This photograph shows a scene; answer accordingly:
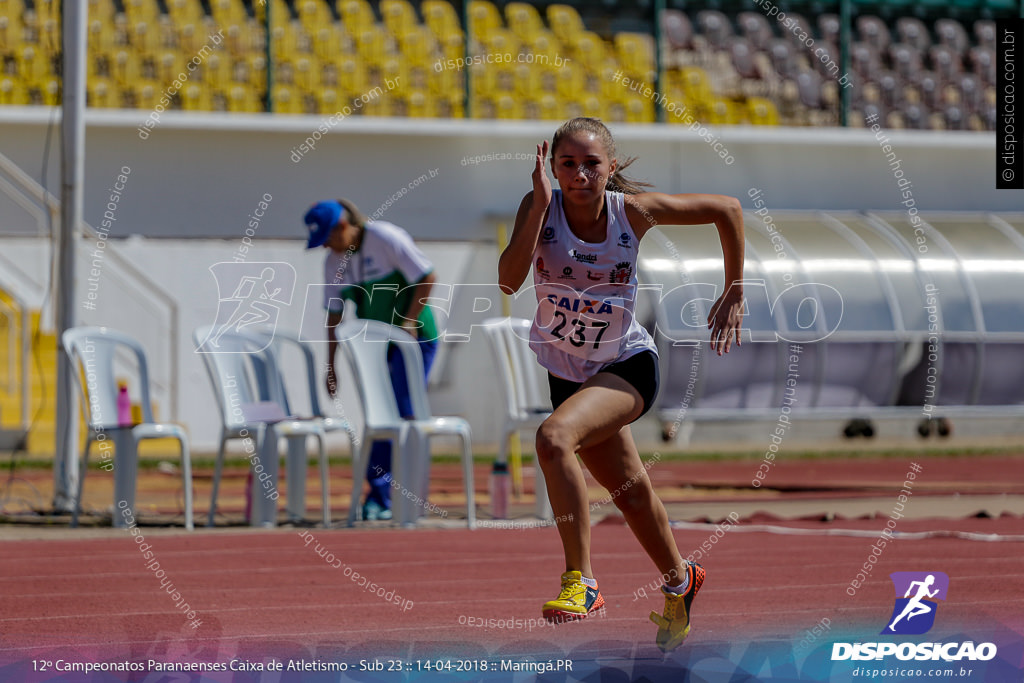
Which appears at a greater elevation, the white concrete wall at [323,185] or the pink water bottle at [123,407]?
the white concrete wall at [323,185]

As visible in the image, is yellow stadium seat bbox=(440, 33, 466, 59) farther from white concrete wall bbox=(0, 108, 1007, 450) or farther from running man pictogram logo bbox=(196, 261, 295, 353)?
running man pictogram logo bbox=(196, 261, 295, 353)

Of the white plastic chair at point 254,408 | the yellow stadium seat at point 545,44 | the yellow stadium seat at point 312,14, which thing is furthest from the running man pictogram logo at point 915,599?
the yellow stadium seat at point 312,14

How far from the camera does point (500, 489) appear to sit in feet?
32.8

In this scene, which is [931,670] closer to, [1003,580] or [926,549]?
[1003,580]

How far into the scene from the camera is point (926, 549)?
8.18 meters

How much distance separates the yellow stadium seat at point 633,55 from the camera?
872 inches

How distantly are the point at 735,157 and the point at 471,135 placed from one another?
3.97 meters

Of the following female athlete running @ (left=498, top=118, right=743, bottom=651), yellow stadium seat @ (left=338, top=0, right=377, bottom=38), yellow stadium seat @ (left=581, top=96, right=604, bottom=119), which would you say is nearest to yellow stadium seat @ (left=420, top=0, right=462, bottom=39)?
yellow stadium seat @ (left=338, top=0, right=377, bottom=38)

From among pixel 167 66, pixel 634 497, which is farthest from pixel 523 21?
pixel 634 497

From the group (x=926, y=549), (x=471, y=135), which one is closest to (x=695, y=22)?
(x=471, y=135)

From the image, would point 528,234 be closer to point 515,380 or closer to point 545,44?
point 515,380

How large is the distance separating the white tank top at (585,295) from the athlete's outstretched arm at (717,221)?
0.27 ft

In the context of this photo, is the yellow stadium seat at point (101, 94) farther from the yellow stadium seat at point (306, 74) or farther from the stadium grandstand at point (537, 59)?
the yellow stadium seat at point (306, 74)

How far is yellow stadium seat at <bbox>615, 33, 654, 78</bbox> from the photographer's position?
22.2 m
